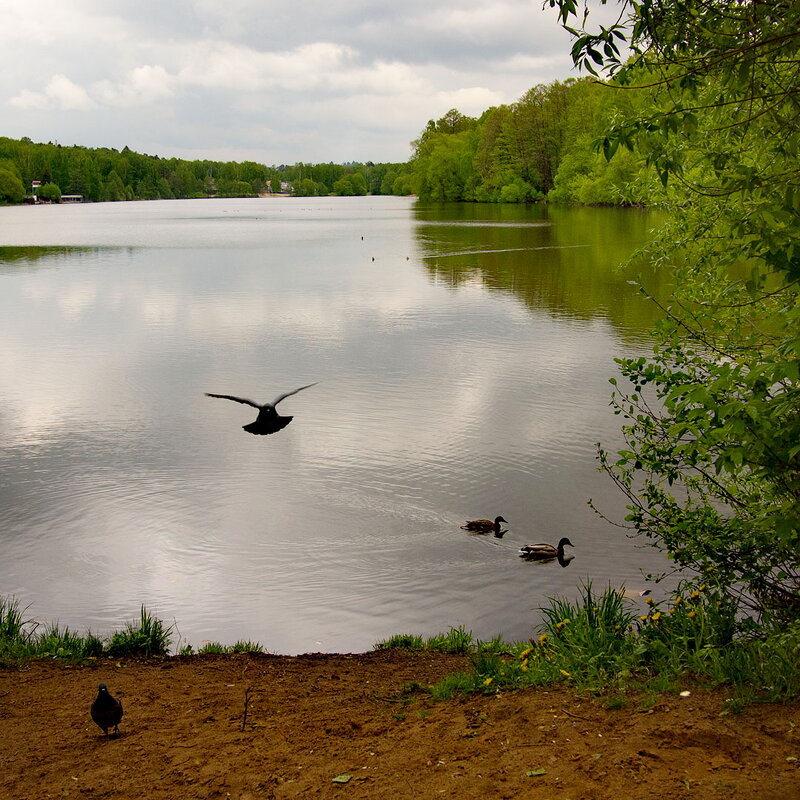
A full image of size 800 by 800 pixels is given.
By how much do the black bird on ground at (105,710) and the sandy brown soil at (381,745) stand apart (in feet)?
0.46

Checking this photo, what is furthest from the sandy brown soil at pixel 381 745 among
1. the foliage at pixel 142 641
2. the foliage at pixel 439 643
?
the foliage at pixel 439 643

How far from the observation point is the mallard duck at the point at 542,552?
10922 mm

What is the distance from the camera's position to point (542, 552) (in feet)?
35.8

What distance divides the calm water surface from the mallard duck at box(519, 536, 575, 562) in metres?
0.14

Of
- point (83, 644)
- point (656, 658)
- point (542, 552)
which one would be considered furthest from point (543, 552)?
point (83, 644)

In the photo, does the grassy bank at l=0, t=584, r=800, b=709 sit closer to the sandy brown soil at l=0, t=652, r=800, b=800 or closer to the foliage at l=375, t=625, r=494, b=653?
the foliage at l=375, t=625, r=494, b=653

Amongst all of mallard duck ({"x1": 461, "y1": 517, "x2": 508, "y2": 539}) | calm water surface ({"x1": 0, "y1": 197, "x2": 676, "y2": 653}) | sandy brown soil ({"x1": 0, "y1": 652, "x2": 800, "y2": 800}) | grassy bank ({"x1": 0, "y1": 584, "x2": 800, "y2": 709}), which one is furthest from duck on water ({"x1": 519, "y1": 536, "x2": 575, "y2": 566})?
sandy brown soil ({"x1": 0, "y1": 652, "x2": 800, "y2": 800})

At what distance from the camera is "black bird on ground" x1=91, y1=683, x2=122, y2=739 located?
19.1 ft

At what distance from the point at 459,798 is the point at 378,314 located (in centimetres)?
2667

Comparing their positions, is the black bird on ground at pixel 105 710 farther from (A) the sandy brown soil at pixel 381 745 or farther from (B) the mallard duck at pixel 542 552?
(B) the mallard duck at pixel 542 552

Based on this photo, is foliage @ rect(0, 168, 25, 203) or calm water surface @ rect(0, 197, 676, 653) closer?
calm water surface @ rect(0, 197, 676, 653)

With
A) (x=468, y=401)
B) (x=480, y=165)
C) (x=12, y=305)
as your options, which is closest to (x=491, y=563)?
(x=468, y=401)

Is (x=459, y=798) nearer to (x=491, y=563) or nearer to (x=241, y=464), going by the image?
(x=491, y=563)

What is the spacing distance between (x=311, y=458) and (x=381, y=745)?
32.4ft
